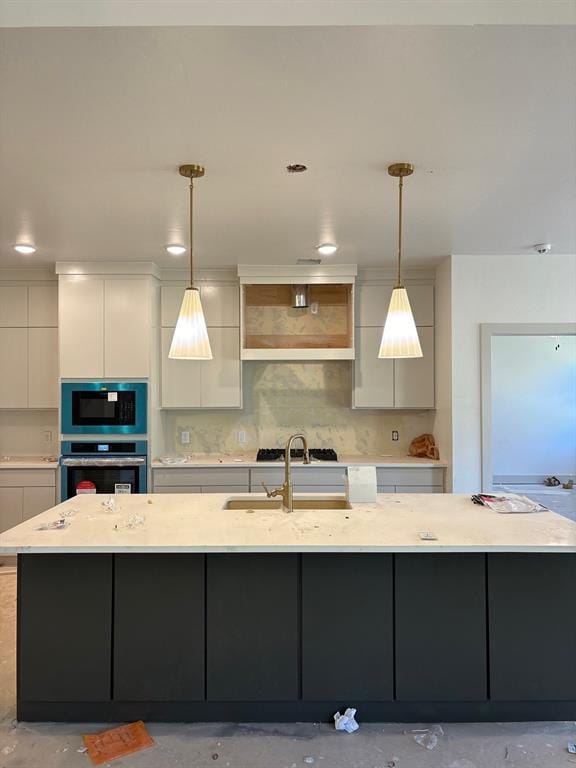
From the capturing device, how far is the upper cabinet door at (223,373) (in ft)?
15.1

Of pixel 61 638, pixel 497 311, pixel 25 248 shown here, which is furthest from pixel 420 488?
pixel 25 248

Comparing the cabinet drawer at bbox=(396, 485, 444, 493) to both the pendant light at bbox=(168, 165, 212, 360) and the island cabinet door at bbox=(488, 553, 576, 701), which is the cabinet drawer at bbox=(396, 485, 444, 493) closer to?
the island cabinet door at bbox=(488, 553, 576, 701)

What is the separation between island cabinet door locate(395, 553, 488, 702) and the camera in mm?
2203

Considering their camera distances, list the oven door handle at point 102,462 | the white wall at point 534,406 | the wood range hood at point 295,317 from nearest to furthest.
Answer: the oven door handle at point 102,462 < the wood range hood at point 295,317 < the white wall at point 534,406

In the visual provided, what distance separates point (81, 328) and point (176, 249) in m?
1.12

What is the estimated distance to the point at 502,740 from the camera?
83.4 inches

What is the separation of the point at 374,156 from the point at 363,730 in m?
2.54

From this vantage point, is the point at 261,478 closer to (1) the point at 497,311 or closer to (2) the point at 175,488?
(2) the point at 175,488

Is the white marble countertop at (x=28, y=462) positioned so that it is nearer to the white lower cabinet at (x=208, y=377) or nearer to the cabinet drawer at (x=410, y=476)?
the white lower cabinet at (x=208, y=377)

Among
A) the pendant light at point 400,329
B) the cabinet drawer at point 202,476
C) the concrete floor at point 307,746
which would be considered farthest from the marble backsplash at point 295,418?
the concrete floor at point 307,746

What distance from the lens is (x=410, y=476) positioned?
428cm

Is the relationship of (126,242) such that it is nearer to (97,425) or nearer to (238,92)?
(97,425)

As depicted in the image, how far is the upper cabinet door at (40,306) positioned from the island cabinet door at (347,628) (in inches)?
139

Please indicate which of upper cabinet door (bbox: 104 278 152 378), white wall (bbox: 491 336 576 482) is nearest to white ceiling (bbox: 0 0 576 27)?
upper cabinet door (bbox: 104 278 152 378)
